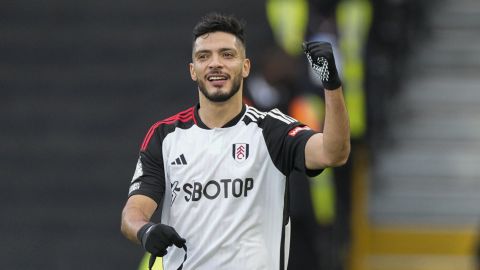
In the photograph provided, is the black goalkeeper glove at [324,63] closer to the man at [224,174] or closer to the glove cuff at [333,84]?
the glove cuff at [333,84]

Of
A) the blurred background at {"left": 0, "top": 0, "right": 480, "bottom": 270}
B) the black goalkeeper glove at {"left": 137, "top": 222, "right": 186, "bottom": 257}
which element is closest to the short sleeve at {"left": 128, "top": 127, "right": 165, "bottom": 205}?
the black goalkeeper glove at {"left": 137, "top": 222, "right": 186, "bottom": 257}

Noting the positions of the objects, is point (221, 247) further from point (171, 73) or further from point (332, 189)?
point (171, 73)

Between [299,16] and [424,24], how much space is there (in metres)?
1.77

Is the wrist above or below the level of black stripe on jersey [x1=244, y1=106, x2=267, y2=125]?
above

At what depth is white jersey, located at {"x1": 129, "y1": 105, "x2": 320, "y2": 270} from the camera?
556 cm

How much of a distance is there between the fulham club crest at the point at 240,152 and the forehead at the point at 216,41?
0.41 metres

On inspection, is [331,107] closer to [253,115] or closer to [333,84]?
[333,84]

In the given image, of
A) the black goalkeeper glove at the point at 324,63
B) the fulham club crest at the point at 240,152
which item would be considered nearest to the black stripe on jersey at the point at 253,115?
the fulham club crest at the point at 240,152

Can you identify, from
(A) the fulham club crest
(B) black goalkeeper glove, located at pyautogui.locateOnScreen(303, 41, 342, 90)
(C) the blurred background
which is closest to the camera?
(B) black goalkeeper glove, located at pyautogui.locateOnScreen(303, 41, 342, 90)

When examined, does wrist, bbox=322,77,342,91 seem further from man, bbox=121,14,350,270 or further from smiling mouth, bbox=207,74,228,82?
smiling mouth, bbox=207,74,228,82

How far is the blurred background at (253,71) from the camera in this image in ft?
35.9

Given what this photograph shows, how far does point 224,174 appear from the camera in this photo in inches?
221

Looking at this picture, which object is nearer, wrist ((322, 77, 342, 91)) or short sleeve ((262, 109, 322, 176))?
wrist ((322, 77, 342, 91))

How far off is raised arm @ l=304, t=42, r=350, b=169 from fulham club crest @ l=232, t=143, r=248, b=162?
427mm
